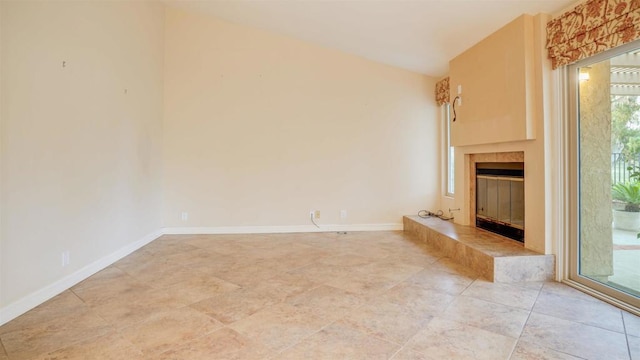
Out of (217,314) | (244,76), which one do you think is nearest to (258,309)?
(217,314)

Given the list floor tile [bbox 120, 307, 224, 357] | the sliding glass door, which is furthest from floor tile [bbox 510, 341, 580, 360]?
floor tile [bbox 120, 307, 224, 357]

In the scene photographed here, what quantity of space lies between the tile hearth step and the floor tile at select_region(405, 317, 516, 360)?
1015 mm

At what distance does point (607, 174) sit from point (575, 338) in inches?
57.2

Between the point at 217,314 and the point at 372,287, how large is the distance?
124 cm

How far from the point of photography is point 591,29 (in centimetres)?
235

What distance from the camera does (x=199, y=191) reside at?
4617 mm

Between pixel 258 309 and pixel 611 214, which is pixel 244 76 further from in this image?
pixel 611 214

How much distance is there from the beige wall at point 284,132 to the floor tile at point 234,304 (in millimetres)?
2333

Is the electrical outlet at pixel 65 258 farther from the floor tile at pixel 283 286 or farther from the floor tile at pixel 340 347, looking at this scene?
the floor tile at pixel 340 347

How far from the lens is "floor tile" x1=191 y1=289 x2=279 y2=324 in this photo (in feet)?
6.92

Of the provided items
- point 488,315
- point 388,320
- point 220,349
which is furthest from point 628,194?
point 220,349

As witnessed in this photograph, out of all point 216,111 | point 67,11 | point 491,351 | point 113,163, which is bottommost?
point 491,351

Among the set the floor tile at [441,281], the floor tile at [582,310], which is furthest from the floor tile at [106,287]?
the floor tile at [582,310]

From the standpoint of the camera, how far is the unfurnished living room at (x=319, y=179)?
2.00 metres
